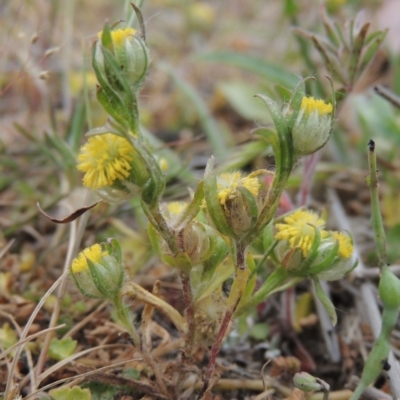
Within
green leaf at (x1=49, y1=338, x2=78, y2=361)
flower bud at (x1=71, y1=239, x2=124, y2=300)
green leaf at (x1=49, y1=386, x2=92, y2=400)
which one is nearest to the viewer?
flower bud at (x1=71, y1=239, x2=124, y2=300)

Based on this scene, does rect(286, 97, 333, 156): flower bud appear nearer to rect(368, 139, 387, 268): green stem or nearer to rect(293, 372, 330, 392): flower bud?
rect(368, 139, 387, 268): green stem

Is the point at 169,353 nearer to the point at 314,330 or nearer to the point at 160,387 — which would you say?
the point at 160,387

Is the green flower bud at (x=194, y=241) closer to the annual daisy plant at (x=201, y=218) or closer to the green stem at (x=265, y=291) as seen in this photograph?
the annual daisy plant at (x=201, y=218)

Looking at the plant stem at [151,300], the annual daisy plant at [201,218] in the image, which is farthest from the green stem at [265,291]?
the plant stem at [151,300]

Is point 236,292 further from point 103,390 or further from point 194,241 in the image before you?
point 103,390

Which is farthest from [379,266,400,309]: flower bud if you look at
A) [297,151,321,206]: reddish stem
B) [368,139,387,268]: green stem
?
[297,151,321,206]: reddish stem

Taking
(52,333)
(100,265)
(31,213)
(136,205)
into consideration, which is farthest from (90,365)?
(31,213)

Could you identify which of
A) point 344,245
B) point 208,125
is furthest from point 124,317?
point 208,125
